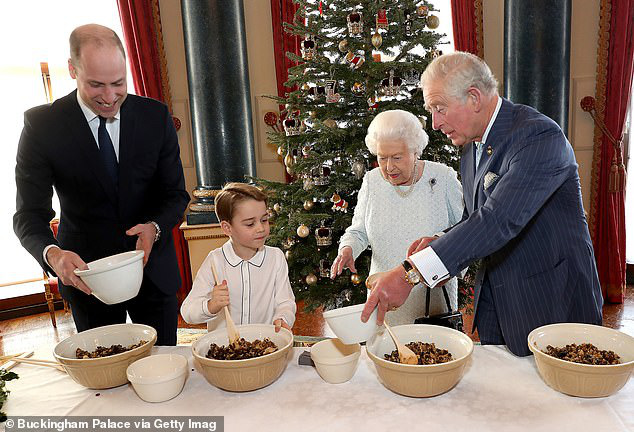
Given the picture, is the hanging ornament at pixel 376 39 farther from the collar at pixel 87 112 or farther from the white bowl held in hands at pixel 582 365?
the white bowl held in hands at pixel 582 365

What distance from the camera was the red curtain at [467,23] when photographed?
4949 mm

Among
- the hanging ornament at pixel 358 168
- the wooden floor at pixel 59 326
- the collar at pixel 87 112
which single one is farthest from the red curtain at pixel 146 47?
the collar at pixel 87 112

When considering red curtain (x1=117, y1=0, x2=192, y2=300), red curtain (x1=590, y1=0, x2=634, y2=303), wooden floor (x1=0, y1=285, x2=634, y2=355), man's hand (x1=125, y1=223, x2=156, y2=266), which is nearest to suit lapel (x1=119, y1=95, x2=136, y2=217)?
man's hand (x1=125, y1=223, x2=156, y2=266)

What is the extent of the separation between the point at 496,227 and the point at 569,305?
1.42 feet

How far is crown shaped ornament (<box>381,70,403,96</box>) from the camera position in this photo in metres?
3.33

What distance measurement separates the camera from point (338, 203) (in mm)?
3430

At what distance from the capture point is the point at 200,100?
4.83m

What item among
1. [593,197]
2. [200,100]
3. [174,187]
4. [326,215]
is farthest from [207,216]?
[593,197]

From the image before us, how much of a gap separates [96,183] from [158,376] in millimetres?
867

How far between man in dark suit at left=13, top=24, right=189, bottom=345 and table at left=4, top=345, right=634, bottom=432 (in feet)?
1.68

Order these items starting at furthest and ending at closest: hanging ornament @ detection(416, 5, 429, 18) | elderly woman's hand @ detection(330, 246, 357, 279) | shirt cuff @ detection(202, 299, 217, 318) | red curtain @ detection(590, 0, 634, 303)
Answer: red curtain @ detection(590, 0, 634, 303)
hanging ornament @ detection(416, 5, 429, 18)
elderly woman's hand @ detection(330, 246, 357, 279)
shirt cuff @ detection(202, 299, 217, 318)

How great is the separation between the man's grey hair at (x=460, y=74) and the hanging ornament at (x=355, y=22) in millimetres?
1791

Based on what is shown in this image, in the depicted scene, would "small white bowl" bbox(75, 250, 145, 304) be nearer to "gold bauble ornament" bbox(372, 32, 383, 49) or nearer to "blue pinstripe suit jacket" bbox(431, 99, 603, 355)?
"blue pinstripe suit jacket" bbox(431, 99, 603, 355)

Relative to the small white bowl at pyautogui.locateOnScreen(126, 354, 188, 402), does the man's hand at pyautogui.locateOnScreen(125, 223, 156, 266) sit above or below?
above
